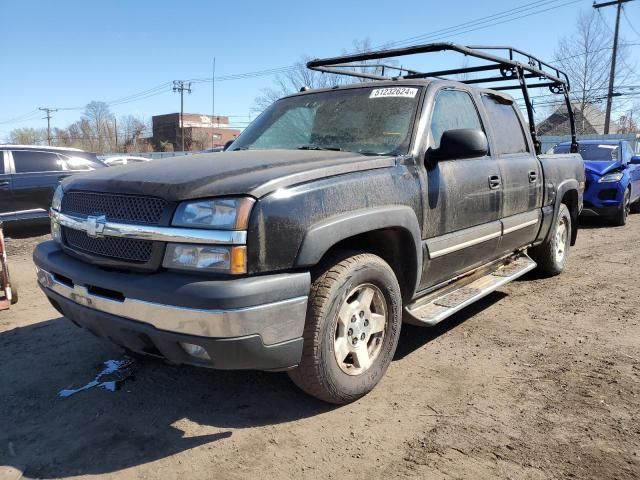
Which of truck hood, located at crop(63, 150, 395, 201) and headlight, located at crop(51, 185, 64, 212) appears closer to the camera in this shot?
truck hood, located at crop(63, 150, 395, 201)

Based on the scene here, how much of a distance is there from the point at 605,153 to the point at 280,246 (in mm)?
10574

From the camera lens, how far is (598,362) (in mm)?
3652

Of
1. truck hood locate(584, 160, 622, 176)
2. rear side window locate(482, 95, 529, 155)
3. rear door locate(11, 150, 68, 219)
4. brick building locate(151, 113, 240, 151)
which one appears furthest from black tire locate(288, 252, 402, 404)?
brick building locate(151, 113, 240, 151)

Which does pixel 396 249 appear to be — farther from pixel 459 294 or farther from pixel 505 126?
pixel 505 126

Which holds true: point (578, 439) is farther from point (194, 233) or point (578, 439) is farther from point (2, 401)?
point (2, 401)

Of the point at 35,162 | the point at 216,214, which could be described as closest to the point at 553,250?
the point at 216,214

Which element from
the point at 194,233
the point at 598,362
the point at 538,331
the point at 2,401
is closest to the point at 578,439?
the point at 598,362

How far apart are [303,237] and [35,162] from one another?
7.68 m

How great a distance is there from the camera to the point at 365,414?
2.98 m

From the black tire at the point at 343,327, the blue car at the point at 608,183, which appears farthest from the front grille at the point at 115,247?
the blue car at the point at 608,183

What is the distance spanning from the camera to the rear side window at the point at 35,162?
8445 mm

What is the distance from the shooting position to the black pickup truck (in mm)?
2438

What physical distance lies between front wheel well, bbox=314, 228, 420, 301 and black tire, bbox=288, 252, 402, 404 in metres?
0.17

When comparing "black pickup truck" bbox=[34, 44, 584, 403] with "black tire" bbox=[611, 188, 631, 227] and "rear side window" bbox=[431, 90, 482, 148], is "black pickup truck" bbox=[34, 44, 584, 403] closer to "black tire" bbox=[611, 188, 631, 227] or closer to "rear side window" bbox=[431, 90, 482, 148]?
"rear side window" bbox=[431, 90, 482, 148]
